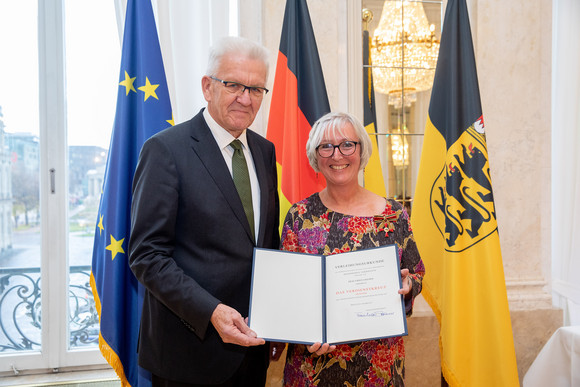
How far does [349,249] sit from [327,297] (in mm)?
249

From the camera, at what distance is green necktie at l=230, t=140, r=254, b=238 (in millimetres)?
1668

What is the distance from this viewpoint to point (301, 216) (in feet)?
5.99

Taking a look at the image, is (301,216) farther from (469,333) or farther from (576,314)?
(576,314)

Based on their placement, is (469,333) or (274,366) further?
(274,366)

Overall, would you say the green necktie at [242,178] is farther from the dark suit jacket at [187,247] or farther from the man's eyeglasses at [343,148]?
the man's eyeglasses at [343,148]

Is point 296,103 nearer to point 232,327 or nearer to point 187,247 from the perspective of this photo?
point 187,247

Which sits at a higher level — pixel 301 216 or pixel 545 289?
pixel 301 216

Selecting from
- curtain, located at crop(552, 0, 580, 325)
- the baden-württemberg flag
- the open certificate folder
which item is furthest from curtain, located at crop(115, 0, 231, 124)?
curtain, located at crop(552, 0, 580, 325)

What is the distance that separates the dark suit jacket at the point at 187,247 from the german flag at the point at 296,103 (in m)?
0.88

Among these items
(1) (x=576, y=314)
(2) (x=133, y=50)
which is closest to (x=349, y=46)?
(2) (x=133, y=50)

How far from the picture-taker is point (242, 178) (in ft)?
5.56

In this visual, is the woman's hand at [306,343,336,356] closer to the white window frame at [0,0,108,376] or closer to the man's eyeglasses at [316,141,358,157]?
the man's eyeglasses at [316,141,358,157]

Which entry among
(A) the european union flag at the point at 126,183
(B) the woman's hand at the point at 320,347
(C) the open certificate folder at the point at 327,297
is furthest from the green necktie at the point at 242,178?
(A) the european union flag at the point at 126,183

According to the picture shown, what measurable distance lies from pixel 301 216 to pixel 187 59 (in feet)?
5.37
